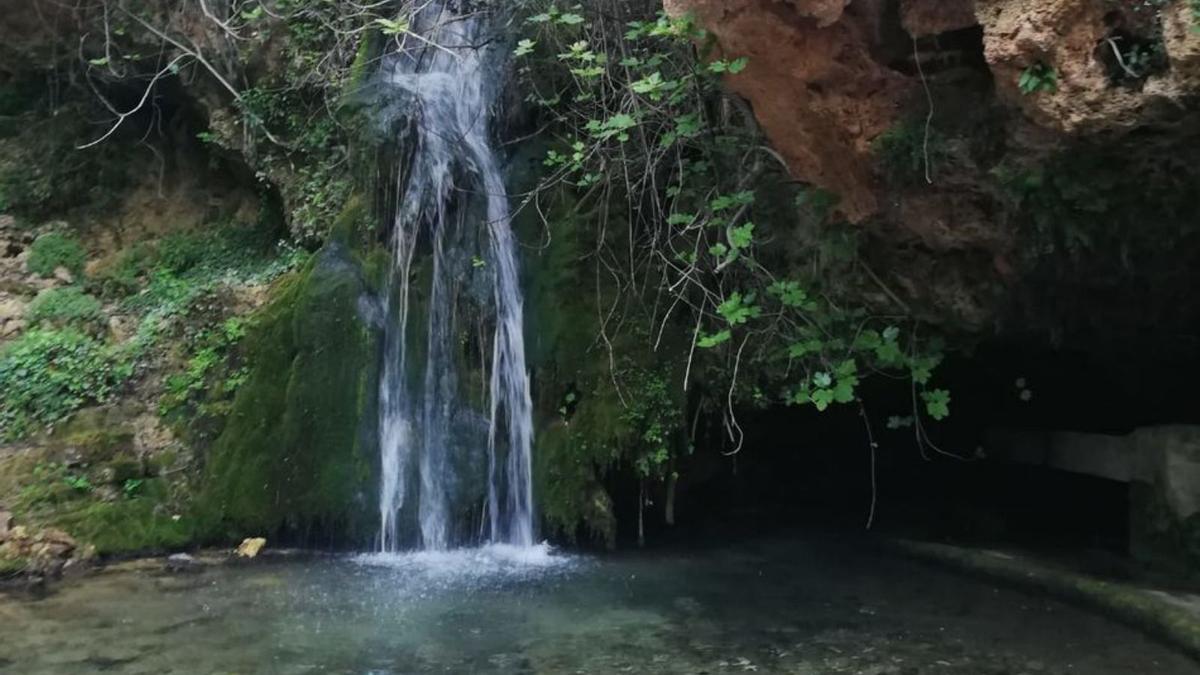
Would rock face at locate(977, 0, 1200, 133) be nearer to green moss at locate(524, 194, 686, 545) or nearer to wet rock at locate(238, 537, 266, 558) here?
green moss at locate(524, 194, 686, 545)

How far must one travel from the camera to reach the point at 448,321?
771 centimetres

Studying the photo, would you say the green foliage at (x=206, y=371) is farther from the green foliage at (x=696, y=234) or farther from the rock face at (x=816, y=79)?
the rock face at (x=816, y=79)

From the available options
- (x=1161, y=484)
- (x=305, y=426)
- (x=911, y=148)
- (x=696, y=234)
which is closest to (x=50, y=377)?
(x=305, y=426)

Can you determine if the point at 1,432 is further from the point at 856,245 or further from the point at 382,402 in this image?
the point at 856,245

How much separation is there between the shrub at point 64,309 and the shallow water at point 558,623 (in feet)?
10.2

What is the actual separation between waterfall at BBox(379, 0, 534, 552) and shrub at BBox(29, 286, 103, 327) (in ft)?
9.89

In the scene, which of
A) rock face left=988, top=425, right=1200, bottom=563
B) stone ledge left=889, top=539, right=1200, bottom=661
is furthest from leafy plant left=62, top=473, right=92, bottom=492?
rock face left=988, top=425, right=1200, bottom=563

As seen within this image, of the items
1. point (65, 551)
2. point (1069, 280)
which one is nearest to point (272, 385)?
point (65, 551)

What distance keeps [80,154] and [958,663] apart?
9.42 metres

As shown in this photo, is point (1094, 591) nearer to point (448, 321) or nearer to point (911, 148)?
point (911, 148)

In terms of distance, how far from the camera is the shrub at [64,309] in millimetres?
8516

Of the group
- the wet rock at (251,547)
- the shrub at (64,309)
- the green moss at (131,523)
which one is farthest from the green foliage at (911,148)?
the shrub at (64,309)

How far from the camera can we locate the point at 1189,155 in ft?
13.9

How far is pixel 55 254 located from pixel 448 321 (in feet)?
14.2
